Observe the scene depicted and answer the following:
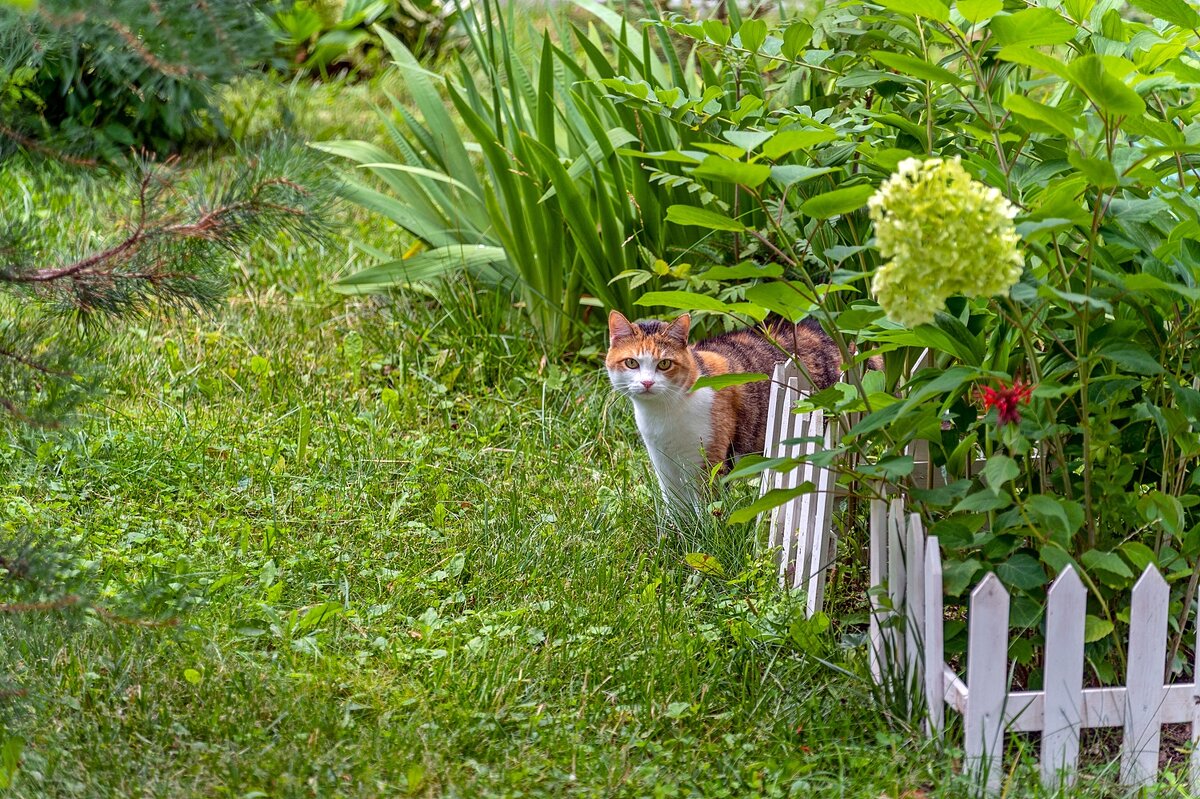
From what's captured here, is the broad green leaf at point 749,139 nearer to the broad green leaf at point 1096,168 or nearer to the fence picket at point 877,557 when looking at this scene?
the broad green leaf at point 1096,168

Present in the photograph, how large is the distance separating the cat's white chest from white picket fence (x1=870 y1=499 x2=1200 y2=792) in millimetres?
1131

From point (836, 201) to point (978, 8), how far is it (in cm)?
36

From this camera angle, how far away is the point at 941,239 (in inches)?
66.3

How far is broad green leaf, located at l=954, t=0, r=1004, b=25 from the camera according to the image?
1812 millimetres

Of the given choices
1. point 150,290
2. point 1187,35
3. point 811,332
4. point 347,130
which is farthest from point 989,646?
point 347,130

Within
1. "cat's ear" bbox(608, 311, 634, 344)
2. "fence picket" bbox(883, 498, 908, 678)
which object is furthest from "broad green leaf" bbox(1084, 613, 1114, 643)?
"cat's ear" bbox(608, 311, 634, 344)

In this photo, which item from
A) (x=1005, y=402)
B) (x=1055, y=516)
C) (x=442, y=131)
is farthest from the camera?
(x=442, y=131)

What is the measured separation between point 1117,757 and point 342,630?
1.64m

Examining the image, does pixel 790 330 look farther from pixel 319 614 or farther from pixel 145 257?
pixel 145 257

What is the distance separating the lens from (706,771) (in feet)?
7.34

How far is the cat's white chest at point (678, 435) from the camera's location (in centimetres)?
343

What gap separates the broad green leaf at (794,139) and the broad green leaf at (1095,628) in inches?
40.8

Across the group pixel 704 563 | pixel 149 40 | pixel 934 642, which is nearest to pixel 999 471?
pixel 934 642

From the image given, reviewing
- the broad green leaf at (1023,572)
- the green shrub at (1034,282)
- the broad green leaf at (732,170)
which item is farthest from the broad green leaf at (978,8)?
the broad green leaf at (1023,572)
